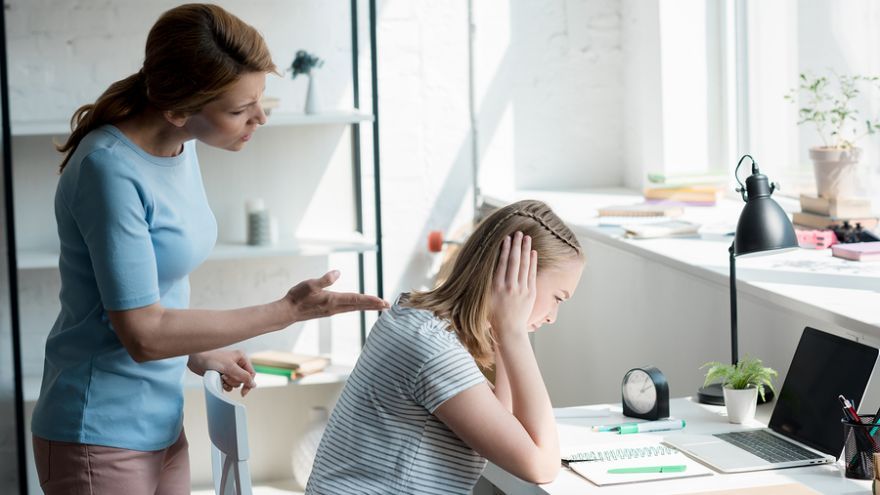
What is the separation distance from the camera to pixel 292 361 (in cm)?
343

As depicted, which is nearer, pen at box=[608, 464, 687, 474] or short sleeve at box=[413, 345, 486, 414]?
short sleeve at box=[413, 345, 486, 414]

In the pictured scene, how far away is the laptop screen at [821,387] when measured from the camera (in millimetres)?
1777

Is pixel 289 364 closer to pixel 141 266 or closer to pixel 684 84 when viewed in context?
pixel 684 84

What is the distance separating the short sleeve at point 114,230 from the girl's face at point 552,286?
0.60m

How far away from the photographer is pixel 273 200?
364cm

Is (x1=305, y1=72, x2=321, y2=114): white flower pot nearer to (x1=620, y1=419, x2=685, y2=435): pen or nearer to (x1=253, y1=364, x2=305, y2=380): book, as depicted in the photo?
(x1=253, y1=364, x2=305, y2=380): book

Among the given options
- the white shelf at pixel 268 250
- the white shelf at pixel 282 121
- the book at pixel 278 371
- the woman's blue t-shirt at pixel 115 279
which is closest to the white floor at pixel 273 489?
the book at pixel 278 371

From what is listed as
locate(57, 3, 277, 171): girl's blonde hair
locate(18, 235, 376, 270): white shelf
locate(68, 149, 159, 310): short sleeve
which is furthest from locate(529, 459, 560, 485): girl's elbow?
locate(18, 235, 376, 270): white shelf

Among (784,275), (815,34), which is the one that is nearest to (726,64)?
(815,34)

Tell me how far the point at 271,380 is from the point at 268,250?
41cm

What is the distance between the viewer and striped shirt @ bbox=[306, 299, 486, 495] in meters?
1.58

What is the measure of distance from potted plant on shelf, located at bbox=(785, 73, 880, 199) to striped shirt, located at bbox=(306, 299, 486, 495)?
4.89 ft

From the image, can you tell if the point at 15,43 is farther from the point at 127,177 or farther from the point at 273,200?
the point at 127,177

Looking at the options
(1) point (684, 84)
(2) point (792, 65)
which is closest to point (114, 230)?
(2) point (792, 65)
